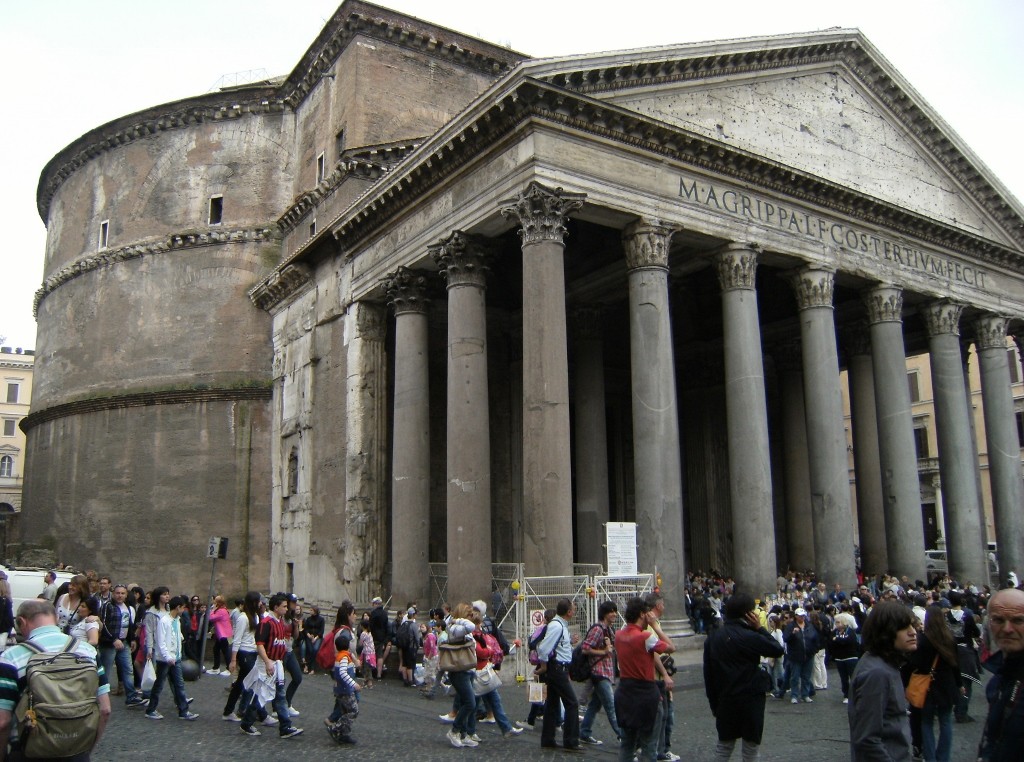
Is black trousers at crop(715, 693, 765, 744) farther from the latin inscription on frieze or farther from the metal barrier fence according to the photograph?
the latin inscription on frieze

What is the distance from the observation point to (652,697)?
633cm

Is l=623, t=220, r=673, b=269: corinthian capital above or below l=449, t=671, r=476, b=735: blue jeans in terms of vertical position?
above

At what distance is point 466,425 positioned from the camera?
1488 centimetres

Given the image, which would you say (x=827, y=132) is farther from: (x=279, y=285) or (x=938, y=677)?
(x=938, y=677)

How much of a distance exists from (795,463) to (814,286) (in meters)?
6.87

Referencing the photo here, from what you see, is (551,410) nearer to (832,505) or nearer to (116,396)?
(832,505)

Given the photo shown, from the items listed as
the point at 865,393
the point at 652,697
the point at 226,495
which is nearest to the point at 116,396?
the point at 226,495

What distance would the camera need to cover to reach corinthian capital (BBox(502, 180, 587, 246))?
13.7 metres

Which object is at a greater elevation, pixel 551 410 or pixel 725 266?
pixel 725 266

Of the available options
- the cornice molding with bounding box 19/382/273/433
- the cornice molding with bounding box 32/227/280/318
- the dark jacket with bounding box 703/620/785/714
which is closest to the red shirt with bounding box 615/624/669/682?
the dark jacket with bounding box 703/620/785/714

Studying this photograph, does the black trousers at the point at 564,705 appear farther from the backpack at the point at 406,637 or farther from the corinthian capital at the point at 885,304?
the corinthian capital at the point at 885,304

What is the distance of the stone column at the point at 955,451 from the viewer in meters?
19.0

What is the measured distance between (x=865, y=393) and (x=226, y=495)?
15.9 metres

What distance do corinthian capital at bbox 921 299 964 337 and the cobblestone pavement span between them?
10.5 m
